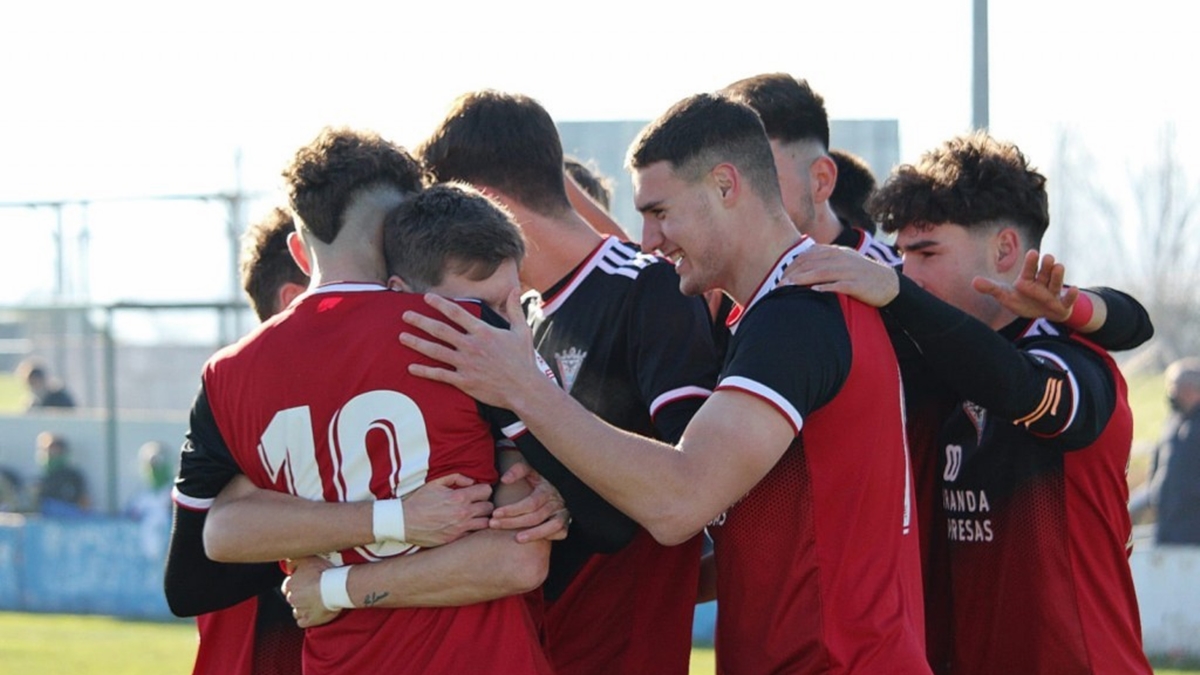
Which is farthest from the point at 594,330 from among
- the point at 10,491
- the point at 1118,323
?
the point at 10,491

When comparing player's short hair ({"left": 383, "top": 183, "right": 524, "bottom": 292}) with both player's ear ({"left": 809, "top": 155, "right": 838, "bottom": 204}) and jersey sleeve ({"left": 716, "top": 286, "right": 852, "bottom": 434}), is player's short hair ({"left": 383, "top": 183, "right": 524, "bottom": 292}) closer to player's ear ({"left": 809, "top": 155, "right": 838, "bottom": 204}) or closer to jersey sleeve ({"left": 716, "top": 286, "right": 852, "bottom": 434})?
jersey sleeve ({"left": 716, "top": 286, "right": 852, "bottom": 434})

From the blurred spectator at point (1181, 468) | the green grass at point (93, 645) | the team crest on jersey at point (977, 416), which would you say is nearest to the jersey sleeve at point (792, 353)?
the team crest on jersey at point (977, 416)

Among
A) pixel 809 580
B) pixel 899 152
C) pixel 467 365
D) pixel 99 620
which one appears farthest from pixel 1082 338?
pixel 99 620

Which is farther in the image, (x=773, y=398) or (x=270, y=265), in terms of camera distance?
(x=270, y=265)

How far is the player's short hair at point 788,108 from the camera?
4.76m

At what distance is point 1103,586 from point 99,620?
1419cm

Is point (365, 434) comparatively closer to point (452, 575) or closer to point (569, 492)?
point (452, 575)

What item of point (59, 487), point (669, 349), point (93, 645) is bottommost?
point (93, 645)

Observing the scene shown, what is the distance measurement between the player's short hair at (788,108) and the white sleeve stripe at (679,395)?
Answer: 4.39 feet

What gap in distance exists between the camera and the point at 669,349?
12.4 feet

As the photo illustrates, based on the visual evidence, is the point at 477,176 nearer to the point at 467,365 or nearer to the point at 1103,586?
the point at 467,365

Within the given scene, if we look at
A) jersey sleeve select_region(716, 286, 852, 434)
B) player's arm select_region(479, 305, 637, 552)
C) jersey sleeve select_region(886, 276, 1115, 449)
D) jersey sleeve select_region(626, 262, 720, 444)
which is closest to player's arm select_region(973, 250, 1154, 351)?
jersey sleeve select_region(886, 276, 1115, 449)

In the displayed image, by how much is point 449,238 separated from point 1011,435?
5.17ft

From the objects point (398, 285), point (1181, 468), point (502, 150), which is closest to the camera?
point (398, 285)
